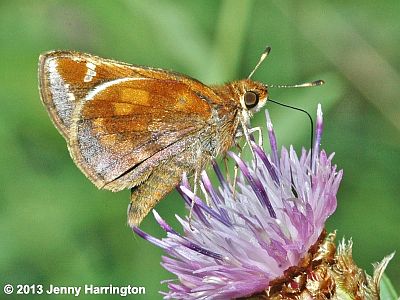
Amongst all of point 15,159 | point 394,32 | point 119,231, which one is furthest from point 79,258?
point 394,32

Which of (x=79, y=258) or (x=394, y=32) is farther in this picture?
(x=394, y=32)

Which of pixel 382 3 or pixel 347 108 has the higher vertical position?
pixel 382 3

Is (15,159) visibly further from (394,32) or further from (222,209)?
(394,32)

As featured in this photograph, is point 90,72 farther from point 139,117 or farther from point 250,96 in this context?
point 250,96

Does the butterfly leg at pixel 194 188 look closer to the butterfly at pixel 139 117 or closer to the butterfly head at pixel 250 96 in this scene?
the butterfly at pixel 139 117

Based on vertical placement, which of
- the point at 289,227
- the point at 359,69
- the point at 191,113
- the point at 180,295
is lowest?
the point at 180,295

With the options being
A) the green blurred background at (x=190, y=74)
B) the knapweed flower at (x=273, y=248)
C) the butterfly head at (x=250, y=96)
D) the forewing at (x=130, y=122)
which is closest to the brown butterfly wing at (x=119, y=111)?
the forewing at (x=130, y=122)

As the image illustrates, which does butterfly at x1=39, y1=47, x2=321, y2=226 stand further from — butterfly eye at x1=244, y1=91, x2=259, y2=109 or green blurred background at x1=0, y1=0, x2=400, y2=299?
green blurred background at x1=0, y1=0, x2=400, y2=299
